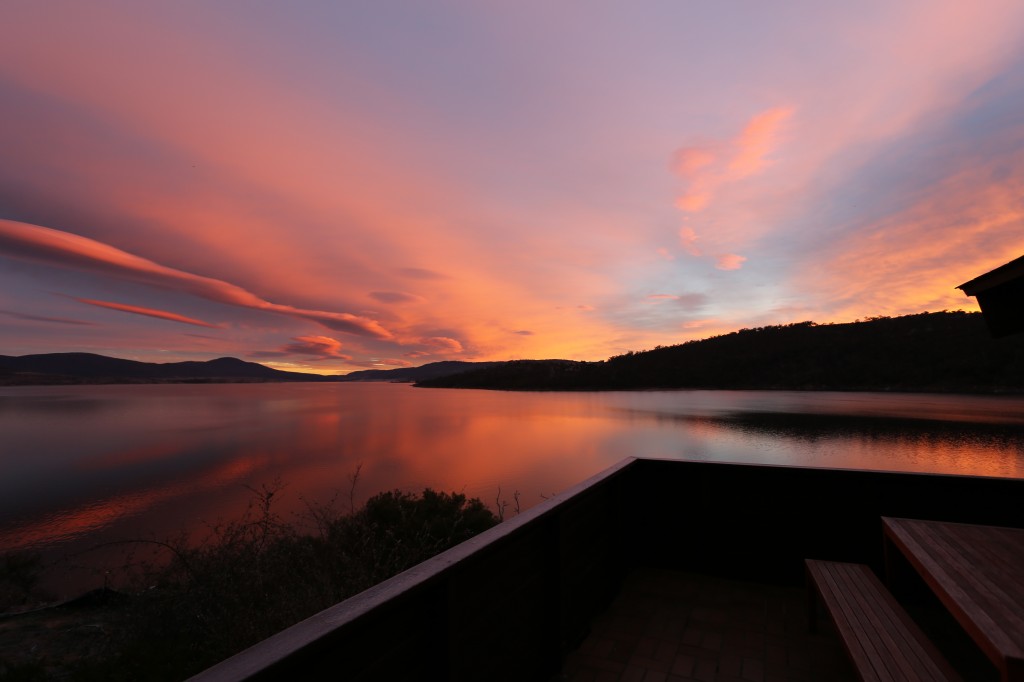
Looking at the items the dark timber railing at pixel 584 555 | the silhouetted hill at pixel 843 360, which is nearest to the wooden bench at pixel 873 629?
the dark timber railing at pixel 584 555

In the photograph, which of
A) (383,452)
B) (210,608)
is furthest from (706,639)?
(383,452)

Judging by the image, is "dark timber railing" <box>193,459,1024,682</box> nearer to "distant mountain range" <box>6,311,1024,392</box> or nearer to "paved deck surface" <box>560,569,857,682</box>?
"paved deck surface" <box>560,569,857,682</box>

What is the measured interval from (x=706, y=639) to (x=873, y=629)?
3.00 ft

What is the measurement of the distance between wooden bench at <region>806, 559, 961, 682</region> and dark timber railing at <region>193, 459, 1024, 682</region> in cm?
66

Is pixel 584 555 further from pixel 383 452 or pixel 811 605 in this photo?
pixel 383 452

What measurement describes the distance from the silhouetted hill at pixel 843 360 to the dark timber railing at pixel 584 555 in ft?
204

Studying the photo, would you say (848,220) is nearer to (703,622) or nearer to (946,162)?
(946,162)

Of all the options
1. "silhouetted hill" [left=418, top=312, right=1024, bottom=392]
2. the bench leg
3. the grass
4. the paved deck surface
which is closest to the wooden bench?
the bench leg

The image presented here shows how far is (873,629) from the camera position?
2000 mm

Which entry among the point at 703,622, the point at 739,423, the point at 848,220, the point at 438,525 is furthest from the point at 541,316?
the point at 703,622

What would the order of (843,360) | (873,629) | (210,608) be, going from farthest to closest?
1. (843,360)
2. (210,608)
3. (873,629)

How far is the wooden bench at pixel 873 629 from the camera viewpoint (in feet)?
5.56

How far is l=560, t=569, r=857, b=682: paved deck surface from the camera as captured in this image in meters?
2.34

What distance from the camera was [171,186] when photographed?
12.5 m
